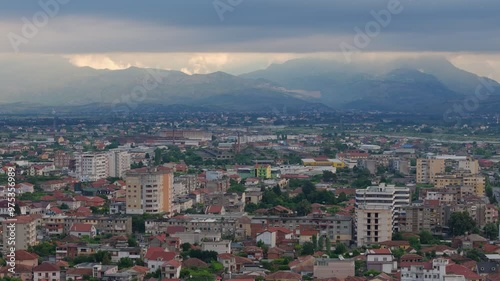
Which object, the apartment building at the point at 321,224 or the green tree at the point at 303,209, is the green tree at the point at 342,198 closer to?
the green tree at the point at 303,209

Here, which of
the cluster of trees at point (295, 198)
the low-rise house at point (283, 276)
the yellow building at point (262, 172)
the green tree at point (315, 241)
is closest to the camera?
the low-rise house at point (283, 276)

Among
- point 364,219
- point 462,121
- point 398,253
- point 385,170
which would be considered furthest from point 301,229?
point 462,121

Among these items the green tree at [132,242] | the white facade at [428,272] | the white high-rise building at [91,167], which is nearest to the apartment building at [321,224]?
the green tree at [132,242]

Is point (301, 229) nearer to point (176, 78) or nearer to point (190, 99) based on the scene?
point (190, 99)

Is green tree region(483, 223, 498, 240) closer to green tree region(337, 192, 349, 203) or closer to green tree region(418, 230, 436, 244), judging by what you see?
green tree region(418, 230, 436, 244)

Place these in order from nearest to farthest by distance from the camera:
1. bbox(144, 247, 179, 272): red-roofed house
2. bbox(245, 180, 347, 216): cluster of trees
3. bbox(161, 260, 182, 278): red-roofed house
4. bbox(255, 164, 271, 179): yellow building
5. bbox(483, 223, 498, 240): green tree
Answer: bbox(161, 260, 182, 278): red-roofed house → bbox(144, 247, 179, 272): red-roofed house → bbox(483, 223, 498, 240): green tree → bbox(245, 180, 347, 216): cluster of trees → bbox(255, 164, 271, 179): yellow building

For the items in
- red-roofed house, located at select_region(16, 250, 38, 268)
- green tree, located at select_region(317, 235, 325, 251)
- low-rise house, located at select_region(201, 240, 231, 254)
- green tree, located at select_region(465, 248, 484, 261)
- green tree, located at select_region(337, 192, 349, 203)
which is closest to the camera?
red-roofed house, located at select_region(16, 250, 38, 268)

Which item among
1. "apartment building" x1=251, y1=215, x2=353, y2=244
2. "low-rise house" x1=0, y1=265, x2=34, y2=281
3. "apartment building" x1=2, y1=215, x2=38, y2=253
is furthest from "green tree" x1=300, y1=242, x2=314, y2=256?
"low-rise house" x1=0, y1=265, x2=34, y2=281
